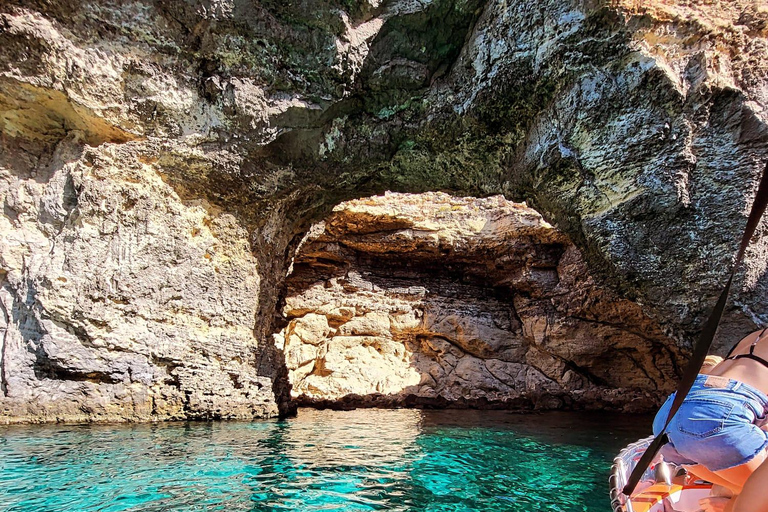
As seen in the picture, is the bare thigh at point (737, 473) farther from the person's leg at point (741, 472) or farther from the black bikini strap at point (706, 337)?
the black bikini strap at point (706, 337)

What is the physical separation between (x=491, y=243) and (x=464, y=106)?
14.8 feet

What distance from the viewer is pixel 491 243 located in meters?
9.20

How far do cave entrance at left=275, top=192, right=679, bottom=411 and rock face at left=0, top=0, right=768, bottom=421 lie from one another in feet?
10.1

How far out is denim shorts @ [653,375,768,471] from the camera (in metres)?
1.46

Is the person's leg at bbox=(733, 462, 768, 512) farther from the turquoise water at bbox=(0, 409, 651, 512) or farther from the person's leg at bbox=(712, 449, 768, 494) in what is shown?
the turquoise water at bbox=(0, 409, 651, 512)

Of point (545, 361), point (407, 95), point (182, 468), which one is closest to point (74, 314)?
point (182, 468)

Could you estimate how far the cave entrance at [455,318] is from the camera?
904 cm

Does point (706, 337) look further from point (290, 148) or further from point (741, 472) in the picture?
point (290, 148)

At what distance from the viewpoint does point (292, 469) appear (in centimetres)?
384

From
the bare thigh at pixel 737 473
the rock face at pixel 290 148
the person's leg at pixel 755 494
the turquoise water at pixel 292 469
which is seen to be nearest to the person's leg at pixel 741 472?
the bare thigh at pixel 737 473

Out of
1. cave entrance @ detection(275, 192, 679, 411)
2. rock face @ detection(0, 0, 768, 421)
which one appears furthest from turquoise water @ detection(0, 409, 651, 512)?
cave entrance @ detection(275, 192, 679, 411)

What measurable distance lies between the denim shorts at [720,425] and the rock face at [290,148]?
135 inches

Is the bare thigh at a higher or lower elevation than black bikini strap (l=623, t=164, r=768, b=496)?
lower

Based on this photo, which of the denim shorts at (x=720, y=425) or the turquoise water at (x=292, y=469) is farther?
the turquoise water at (x=292, y=469)
